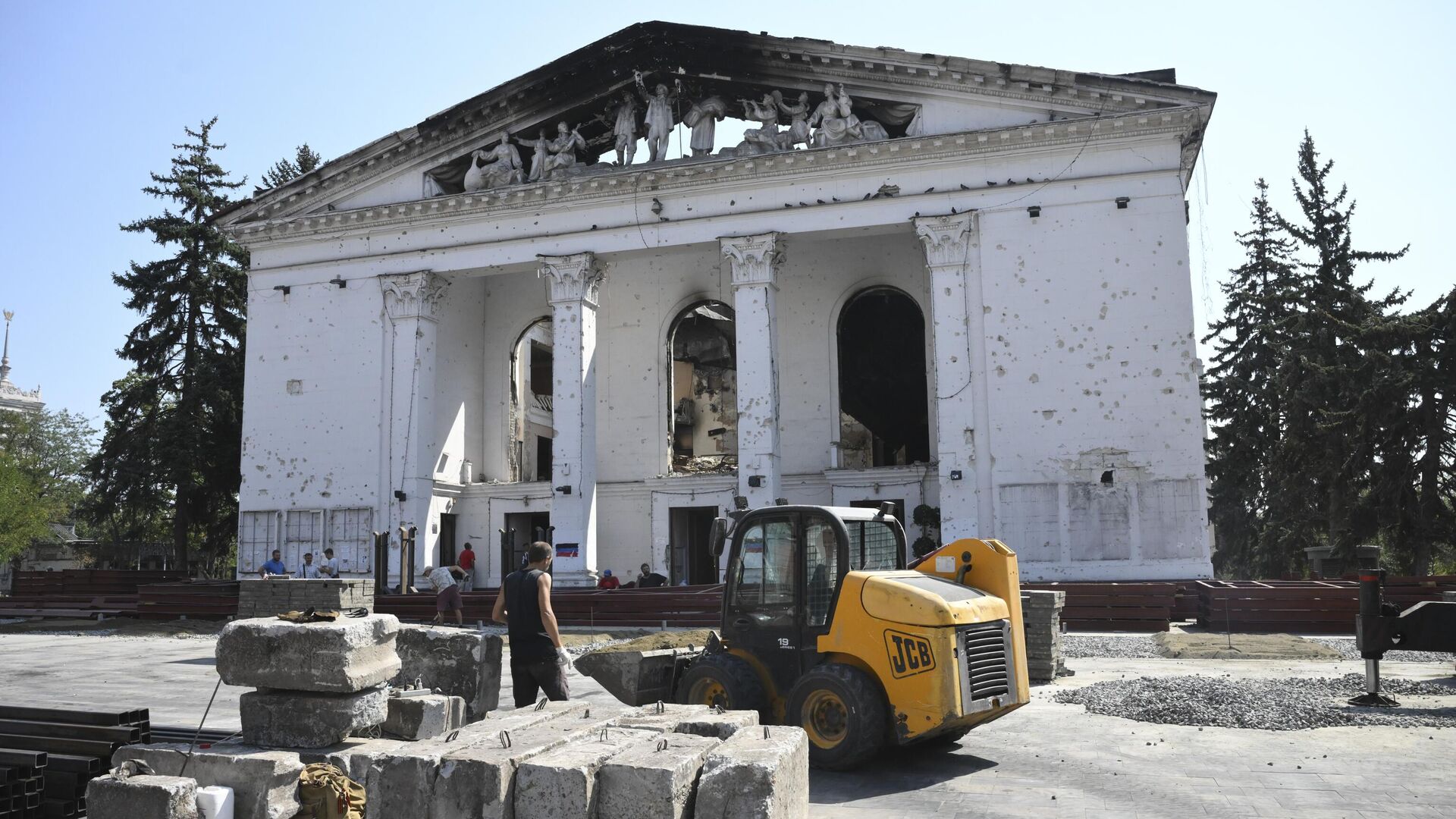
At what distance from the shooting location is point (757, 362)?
77.9ft

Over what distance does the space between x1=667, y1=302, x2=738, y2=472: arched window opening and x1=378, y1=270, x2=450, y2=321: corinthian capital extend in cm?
904

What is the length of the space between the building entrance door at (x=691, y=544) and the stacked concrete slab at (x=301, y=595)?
35.3 ft

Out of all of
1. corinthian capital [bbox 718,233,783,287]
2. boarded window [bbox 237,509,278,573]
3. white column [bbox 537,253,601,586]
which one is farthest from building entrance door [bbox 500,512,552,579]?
corinthian capital [bbox 718,233,783,287]

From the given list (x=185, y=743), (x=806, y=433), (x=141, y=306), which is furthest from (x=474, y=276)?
(x=185, y=743)

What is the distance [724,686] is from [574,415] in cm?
1747

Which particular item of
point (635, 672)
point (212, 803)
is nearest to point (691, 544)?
point (635, 672)

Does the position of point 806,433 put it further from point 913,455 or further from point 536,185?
point 536,185

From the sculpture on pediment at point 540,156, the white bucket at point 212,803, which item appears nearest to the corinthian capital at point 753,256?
the sculpture on pediment at point 540,156

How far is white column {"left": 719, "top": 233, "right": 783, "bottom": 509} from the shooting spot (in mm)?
23281

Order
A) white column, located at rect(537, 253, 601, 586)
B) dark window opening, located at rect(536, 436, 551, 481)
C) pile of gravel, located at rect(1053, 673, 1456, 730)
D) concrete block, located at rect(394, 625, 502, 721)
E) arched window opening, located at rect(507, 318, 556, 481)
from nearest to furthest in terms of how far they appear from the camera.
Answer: concrete block, located at rect(394, 625, 502, 721), pile of gravel, located at rect(1053, 673, 1456, 730), white column, located at rect(537, 253, 601, 586), arched window opening, located at rect(507, 318, 556, 481), dark window opening, located at rect(536, 436, 551, 481)

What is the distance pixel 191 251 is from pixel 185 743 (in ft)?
98.9

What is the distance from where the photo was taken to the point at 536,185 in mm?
25359

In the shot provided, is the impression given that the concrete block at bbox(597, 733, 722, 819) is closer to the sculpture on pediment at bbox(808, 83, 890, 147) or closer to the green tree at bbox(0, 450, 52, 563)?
the sculpture on pediment at bbox(808, 83, 890, 147)

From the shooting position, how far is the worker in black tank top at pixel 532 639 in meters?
7.90
